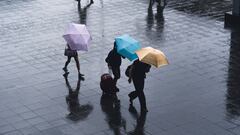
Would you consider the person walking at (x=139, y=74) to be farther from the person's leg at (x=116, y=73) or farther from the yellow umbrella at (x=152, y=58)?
the person's leg at (x=116, y=73)

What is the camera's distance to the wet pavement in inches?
497

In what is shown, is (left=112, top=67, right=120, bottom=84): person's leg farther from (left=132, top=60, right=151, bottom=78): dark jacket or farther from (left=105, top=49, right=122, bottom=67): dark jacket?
(left=132, top=60, right=151, bottom=78): dark jacket

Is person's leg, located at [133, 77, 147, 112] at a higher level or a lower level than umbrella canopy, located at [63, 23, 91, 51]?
lower

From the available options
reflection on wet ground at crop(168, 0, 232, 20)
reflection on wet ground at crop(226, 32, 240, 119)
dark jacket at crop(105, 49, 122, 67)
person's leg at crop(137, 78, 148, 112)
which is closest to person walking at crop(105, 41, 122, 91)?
dark jacket at crop(105, 49, 122, 67)

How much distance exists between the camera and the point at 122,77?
51.0 ft

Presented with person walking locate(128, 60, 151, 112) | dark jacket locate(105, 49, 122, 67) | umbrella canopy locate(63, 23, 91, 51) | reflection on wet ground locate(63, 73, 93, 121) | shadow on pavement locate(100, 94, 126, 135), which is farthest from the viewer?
umbrella canopy locate(63, 23, 91, 51)

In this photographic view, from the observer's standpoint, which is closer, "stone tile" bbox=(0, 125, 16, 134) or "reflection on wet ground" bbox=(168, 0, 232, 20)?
"stone tile" bbox=(0, 125, 16, 134)

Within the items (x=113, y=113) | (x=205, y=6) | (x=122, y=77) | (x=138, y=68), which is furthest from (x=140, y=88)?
(x=205, y=6)

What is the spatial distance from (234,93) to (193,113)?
1713 millimetres

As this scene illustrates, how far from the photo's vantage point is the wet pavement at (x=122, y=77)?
12.6m

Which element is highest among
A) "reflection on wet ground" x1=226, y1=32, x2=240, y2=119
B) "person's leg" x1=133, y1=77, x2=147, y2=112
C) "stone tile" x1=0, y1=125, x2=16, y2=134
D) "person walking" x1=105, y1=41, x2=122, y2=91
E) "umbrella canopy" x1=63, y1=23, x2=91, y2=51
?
"umbrella canopy" x1=63, y1=23, x2=91, y2=51

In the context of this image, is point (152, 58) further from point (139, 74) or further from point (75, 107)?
point (75, 107)

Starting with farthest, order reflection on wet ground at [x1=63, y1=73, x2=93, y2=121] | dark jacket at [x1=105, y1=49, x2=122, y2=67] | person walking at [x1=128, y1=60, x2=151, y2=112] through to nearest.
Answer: dark jacket at [x1=105, y1=49, x2=122, y2=67]
reflection on wet ground at [x1=63, y1=73, x2=93, y2=121]
person walking at [x1=128, y1=60, x2=151, y2=112]

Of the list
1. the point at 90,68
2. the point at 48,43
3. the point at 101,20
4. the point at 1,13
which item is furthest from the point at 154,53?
the point at 1,13
